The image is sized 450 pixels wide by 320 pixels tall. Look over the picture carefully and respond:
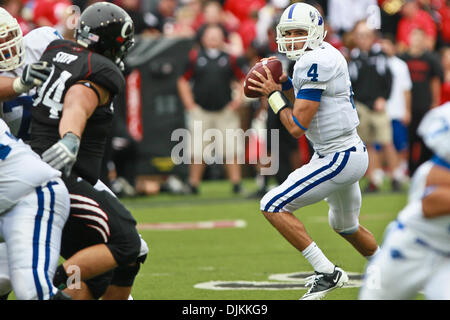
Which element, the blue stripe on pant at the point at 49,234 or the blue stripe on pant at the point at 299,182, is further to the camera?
the blue stripe on pant at the point at 299,182

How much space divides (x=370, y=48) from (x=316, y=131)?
6988 mm

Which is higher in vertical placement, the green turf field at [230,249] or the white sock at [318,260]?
the white sock at [318,260]

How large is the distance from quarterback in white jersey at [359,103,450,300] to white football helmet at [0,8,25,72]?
2.28 meters

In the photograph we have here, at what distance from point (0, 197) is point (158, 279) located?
2.34 meters

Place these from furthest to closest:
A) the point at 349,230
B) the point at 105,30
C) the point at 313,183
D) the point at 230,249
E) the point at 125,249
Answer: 1. the point at 230,249
2. the point at 349,230
3. the point at 313,183
4. the point at 105,30
5. the point at 125,249

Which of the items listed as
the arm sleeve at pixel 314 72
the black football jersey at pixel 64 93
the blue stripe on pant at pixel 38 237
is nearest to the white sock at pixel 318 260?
the arm sleeve at pixel 314 72

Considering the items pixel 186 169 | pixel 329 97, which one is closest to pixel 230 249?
pixel 329 97

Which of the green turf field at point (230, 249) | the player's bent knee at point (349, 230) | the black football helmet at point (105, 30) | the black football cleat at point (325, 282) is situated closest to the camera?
the black football helmet at point (105, 30)

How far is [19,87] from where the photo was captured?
175 inches

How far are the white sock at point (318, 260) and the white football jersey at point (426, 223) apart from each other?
175 centimetres

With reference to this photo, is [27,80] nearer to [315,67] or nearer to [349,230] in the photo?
[315,67]

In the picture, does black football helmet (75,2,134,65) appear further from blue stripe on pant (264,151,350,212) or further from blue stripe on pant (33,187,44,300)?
blue stripe on pant (264,151,350,212)

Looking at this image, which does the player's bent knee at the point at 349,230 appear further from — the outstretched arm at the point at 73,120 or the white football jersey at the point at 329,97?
the outstretched arm at the point at 73,120

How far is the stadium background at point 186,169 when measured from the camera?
6.70m
